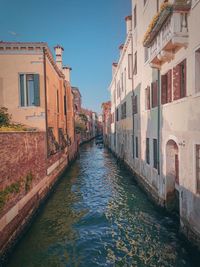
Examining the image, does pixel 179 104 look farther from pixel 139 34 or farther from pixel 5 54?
pixel 5 54

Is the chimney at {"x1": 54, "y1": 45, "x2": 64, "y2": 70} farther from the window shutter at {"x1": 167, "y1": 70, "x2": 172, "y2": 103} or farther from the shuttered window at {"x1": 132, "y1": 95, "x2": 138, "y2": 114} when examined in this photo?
the window shutter at {"x1": 167, "y1": 70, "x2": 172, "y2": 103}

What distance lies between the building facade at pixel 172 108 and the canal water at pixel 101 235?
0.73 m

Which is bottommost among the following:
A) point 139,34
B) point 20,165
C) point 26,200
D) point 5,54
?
point 26,200

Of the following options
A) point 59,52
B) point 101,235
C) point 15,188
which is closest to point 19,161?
point 15,188

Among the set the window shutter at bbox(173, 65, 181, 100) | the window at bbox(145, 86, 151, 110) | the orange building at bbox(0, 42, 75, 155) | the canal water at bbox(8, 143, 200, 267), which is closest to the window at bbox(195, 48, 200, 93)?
the window shutter at bbox(173, 65, 181, 100)

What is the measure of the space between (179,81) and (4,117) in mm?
9044

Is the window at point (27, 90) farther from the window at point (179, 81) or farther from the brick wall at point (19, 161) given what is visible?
the window at point (179, 81)

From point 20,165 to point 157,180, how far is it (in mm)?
5564

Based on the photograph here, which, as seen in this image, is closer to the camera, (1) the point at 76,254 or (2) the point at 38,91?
(1) the point at 76,254

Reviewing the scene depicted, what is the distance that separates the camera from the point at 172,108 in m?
8.32

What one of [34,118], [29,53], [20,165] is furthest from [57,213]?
[29,53]

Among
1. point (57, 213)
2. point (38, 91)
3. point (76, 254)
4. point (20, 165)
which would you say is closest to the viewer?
point (76, 254)

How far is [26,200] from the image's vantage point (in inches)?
344

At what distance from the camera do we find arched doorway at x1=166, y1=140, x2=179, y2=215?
9.11 m
